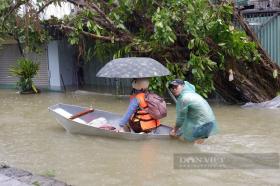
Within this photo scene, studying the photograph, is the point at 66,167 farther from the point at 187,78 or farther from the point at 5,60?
the point at 5,60

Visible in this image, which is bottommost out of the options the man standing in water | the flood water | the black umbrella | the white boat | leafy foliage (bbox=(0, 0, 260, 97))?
the flood water

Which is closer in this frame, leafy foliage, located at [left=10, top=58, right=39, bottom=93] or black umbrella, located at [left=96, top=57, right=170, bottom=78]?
black umbrella, located at [left=96, top=57, right=170, bottom=78]

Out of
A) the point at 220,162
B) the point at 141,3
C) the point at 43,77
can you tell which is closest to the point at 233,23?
the point at 141,3

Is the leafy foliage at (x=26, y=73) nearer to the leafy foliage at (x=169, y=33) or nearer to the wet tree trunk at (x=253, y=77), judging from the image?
the leafy foliage at (x=169, y=33)

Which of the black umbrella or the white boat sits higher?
the black umbrella

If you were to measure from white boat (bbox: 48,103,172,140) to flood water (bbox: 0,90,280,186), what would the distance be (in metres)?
0.11

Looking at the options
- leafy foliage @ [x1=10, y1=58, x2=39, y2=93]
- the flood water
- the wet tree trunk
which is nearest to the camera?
the flood water

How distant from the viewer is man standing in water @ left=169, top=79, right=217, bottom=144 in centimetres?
778

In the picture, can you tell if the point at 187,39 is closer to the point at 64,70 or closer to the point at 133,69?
the point at 133,69

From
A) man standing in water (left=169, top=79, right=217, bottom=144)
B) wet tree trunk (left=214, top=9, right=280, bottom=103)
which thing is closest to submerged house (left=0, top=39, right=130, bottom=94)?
wet tree trunk (left=214, top=9, right=280, bottom=103)

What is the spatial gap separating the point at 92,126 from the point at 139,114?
0.99m

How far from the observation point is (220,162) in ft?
23.7

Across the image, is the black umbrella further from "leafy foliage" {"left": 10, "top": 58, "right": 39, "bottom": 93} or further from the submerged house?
the submerged house

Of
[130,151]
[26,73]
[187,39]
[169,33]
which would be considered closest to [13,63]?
[26,73]
